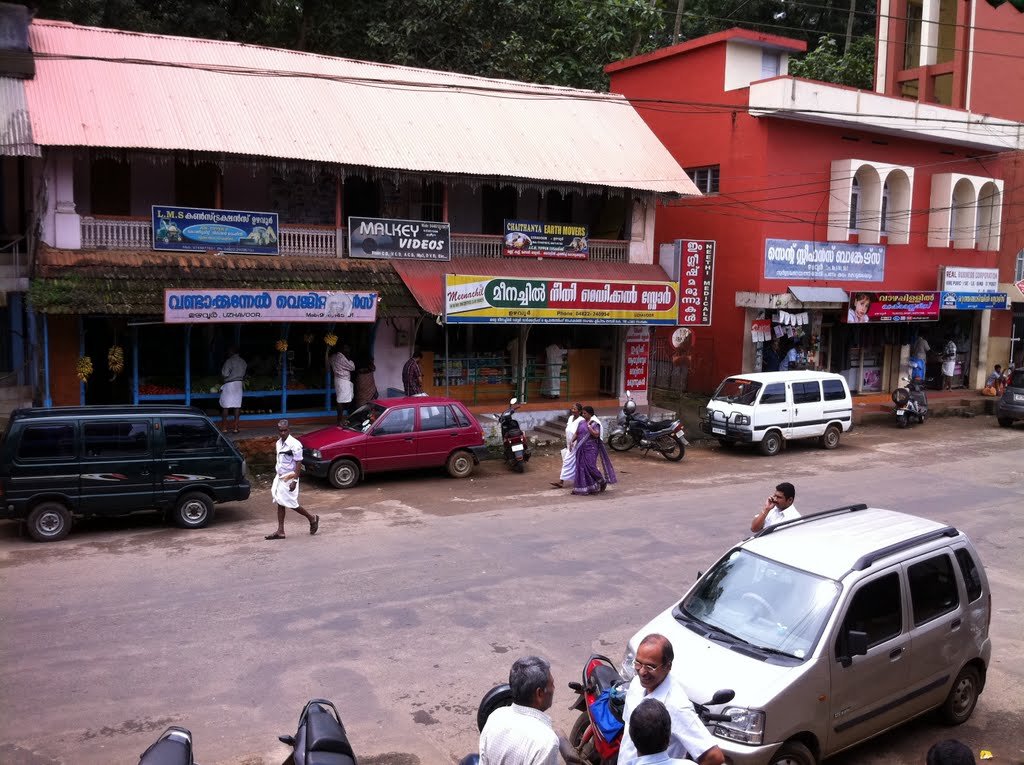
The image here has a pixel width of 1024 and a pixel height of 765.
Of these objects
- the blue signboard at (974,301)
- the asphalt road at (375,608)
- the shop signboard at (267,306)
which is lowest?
the asphalt road at (375,608)

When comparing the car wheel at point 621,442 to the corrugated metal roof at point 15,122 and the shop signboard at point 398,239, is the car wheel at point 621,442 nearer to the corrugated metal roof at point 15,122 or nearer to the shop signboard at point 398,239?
the shop signboard at point 398,239

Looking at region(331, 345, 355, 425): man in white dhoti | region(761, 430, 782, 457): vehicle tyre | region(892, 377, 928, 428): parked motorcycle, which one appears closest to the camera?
region(331, 345, 355, 425): man in white dhoti

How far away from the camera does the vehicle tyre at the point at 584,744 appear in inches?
238

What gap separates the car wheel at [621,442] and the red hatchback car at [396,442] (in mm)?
4088

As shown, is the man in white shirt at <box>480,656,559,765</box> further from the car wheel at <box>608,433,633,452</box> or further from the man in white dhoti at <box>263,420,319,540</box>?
the car wheel at <box>608,433,633,452</box>

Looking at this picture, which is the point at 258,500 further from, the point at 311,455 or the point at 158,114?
the point at 158,114

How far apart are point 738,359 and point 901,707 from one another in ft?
61.9

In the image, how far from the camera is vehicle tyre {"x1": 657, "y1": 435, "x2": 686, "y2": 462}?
19453 millimetres

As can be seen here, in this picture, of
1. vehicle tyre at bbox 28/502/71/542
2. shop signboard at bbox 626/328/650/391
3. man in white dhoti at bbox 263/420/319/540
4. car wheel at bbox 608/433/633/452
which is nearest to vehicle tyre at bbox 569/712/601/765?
man in white dhoti at bbox 263/420/319/540

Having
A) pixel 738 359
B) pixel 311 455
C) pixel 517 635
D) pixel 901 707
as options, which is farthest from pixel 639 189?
pixel 901 707

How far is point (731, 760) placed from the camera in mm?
5598

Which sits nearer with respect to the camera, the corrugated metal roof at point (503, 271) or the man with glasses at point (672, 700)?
Result: the man with glasses at point (672, 700)

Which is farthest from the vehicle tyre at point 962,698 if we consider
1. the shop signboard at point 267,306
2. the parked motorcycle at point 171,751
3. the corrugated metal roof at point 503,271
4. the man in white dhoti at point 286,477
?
the shop signboard at point 267,306

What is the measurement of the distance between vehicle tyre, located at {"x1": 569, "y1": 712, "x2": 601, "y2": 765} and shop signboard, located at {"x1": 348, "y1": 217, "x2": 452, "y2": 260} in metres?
14.2
